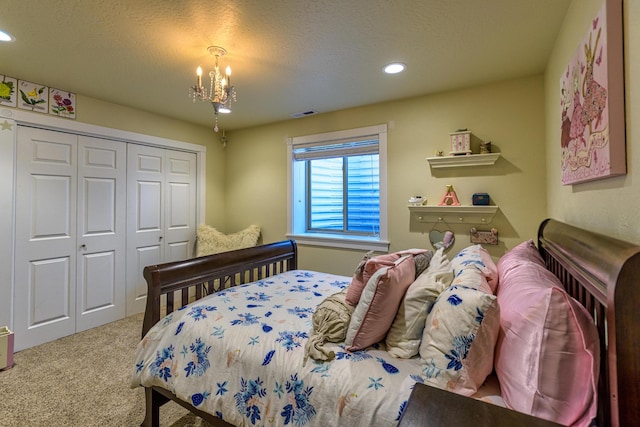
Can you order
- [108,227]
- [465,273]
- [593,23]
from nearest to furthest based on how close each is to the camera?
[593,23] → [465,273] → [108,227]

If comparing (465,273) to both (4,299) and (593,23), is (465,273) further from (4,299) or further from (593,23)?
(4,299)

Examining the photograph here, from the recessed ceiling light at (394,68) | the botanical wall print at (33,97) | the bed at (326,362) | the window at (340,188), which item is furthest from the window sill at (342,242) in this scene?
the botanical wall print at (33,97)

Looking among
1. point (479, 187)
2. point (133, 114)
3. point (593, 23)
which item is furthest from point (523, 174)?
point (133, 114)

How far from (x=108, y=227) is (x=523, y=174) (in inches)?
162

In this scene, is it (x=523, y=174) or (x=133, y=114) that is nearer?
(x=523, y=174)

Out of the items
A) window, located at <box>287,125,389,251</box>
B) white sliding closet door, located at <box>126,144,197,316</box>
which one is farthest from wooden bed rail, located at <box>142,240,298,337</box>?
white sliding closet door, located at <box>126,144,197,316</box>

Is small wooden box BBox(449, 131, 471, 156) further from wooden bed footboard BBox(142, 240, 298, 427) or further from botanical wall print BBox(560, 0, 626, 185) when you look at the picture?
wooden bed footboard BBox(142, 240, 298, 427)

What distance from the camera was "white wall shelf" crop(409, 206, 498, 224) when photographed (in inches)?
104

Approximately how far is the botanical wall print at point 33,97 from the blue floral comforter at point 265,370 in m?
2.48

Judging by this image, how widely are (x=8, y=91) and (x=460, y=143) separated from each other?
3.94 metres

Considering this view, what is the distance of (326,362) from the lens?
128cm

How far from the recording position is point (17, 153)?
2658 mm

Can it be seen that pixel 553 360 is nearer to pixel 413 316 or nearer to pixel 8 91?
pixel 413 316

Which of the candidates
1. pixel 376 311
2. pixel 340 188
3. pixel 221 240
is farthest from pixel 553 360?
pixel 221 240
